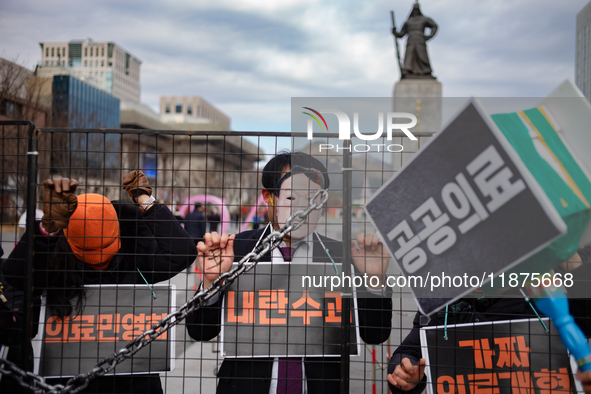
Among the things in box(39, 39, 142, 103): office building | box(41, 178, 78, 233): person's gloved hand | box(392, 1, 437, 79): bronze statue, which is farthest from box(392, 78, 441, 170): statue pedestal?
box(39, 39, 142, 103): office building

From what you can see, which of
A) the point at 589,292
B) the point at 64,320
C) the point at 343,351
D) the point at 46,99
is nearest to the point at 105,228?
the point at 64,320

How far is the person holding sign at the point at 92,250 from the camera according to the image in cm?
212

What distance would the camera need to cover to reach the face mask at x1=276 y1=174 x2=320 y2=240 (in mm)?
2096

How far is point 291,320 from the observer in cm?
208

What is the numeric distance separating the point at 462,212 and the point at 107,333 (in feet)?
6.10

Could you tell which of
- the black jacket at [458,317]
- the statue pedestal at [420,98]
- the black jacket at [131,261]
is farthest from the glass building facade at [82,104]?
the black jacket at [458,317]

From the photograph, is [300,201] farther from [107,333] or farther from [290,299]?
[107,333]

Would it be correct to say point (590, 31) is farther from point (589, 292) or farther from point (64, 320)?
point (64, 320)

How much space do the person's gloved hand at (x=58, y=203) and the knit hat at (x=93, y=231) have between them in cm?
7

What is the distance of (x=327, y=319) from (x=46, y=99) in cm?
1280

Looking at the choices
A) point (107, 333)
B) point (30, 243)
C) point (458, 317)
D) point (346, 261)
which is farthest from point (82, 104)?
point (458, 317)

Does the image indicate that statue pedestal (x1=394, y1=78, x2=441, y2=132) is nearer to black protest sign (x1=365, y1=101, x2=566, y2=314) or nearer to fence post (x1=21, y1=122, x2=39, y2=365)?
black protest sign (x1=365, y1=101, x2=566, y2=314)

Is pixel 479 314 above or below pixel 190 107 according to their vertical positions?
below

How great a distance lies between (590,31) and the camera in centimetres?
285
